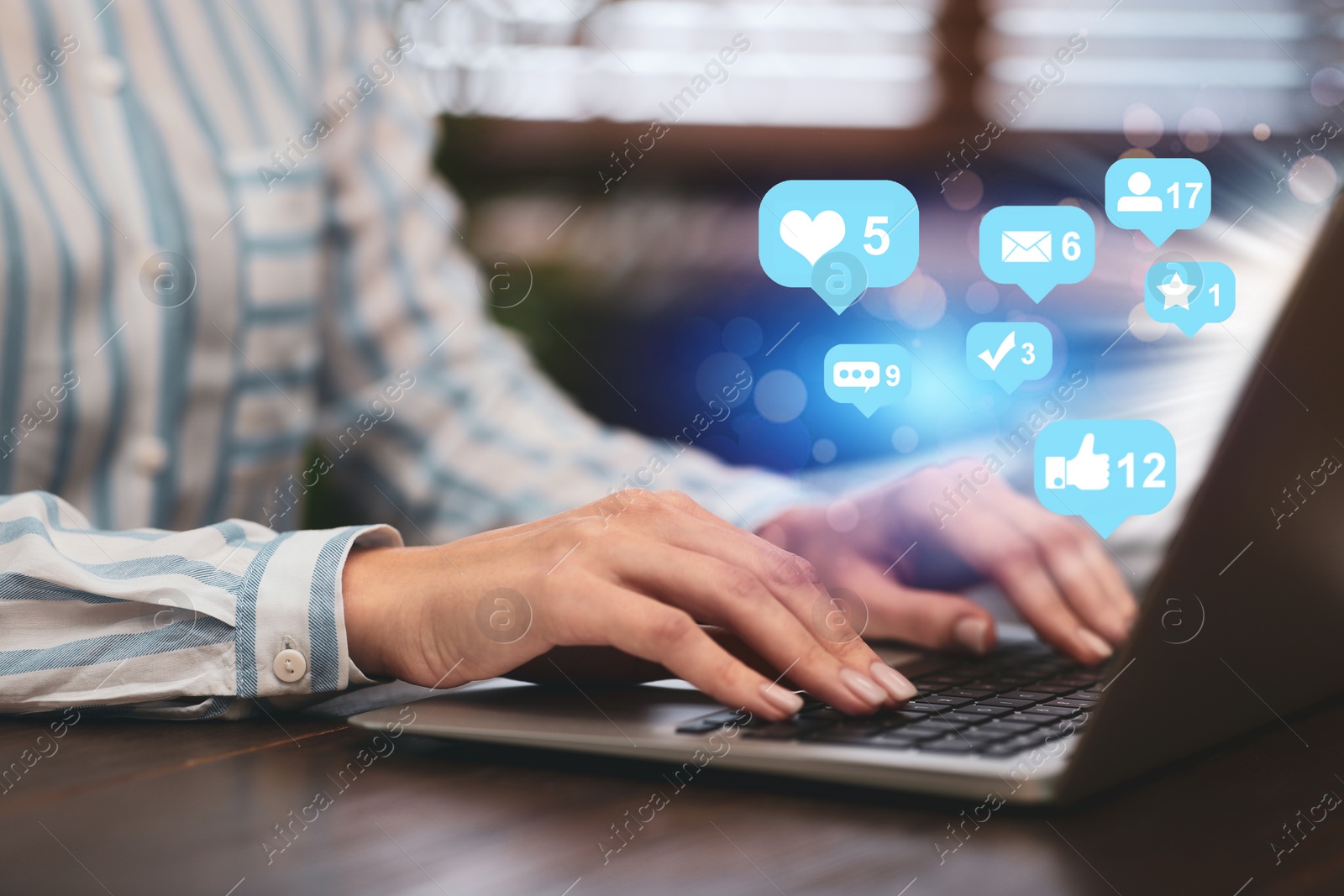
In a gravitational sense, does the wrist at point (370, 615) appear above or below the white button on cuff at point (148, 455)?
above

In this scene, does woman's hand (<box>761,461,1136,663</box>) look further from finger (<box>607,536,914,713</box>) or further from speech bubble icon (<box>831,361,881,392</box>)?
speech bubble icon (<box>831,361,881,392</box>)

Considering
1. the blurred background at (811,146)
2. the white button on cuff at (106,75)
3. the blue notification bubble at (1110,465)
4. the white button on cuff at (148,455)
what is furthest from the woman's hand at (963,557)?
the blurred background at (811,146)

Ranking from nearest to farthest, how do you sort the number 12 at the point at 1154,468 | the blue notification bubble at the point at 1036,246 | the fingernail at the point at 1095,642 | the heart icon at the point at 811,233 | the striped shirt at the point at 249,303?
the fingernail at the point at 1095,642 → the striped shirt at the point at 249,303 → the number 12 at the point at 1154,468 → the heart icon at the point at 811,233 → the blue notification bubble at the point at 1036,246

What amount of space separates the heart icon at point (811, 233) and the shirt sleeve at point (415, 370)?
116 cm

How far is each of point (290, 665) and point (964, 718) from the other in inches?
11.5

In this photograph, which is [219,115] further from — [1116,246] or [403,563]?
[1116,246]

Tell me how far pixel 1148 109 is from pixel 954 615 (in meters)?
2.14

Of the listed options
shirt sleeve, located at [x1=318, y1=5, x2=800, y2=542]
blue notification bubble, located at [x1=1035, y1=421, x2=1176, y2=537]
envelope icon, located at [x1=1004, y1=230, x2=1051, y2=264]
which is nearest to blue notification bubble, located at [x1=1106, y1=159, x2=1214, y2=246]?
envelope icon, located at [x1=1004, y1=230, x2=1051, y2=264]

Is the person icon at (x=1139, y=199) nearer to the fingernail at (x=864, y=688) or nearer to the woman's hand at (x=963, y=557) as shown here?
the woman's hand at (x=963, y=557)

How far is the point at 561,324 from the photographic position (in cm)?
211

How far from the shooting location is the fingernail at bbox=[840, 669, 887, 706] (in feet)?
1.17

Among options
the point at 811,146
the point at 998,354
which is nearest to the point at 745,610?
the point at 811,146

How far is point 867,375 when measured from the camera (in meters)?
2.29

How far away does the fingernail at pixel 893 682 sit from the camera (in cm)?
36
